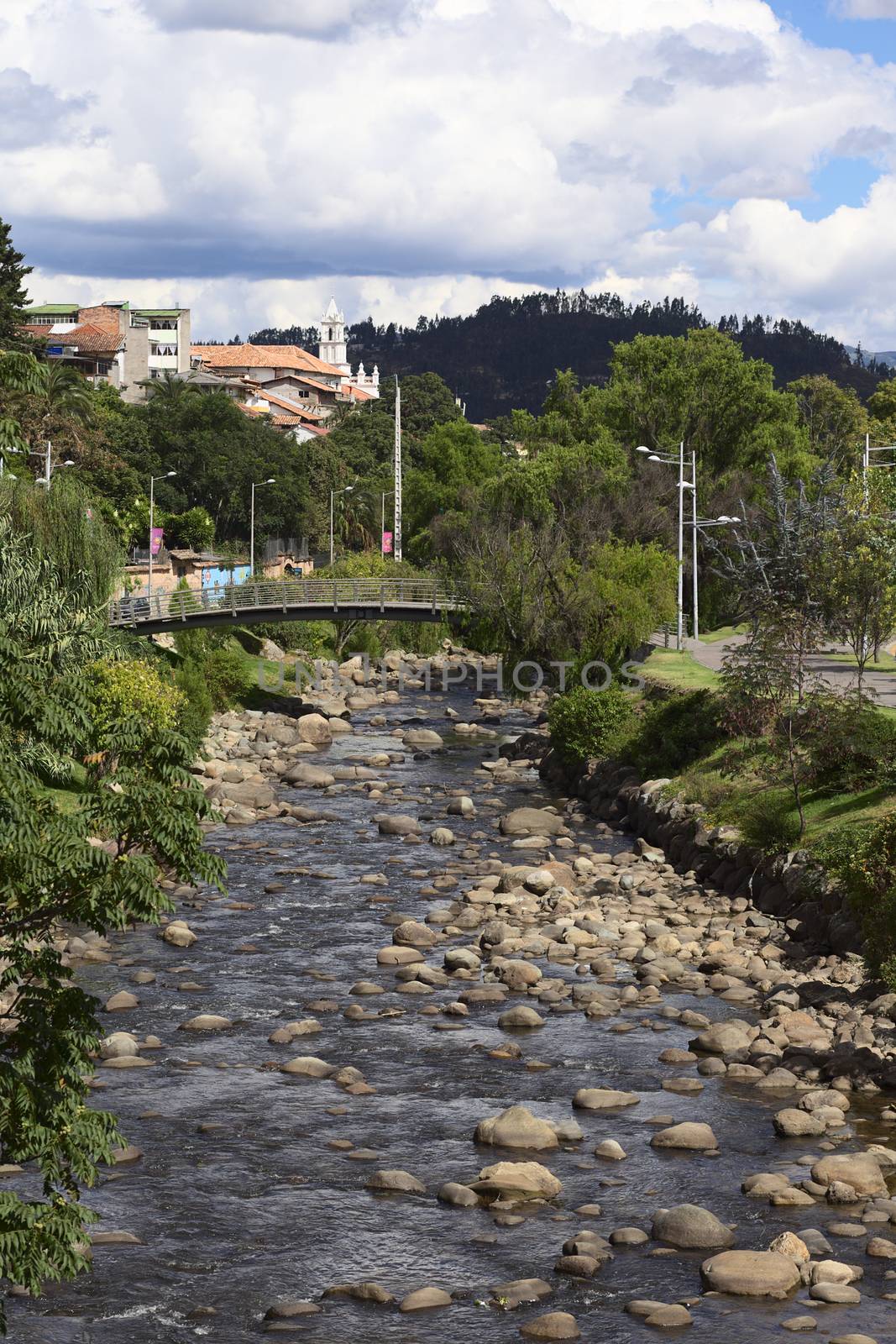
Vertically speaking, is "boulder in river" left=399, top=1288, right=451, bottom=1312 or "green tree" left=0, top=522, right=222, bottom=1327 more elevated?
"green tree" left=0, top=522, right=222, bottom=1327

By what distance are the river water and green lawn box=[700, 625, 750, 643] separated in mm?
40825

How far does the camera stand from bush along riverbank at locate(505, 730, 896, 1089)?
25.7 meters

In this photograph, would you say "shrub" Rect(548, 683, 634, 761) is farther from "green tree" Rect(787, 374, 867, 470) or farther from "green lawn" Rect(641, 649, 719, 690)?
"green tree" Rect(787, 374, 867, 470)

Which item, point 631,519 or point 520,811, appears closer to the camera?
point 520,811

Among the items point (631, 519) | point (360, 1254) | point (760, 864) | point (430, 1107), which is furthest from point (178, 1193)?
point (631, 519)

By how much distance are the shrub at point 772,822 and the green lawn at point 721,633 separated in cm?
3215

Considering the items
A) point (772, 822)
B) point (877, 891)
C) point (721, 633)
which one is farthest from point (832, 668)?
point (877, 891)

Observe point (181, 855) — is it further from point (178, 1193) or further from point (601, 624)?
point (601, 624)

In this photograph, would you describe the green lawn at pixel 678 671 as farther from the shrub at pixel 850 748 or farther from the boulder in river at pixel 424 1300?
the boulder in river at pixel 424 1300

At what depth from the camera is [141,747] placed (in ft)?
44.1

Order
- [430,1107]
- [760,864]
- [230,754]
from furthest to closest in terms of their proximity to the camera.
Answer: [230,754]
[760,864]
[430,1107]

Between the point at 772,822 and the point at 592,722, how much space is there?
52.9ft

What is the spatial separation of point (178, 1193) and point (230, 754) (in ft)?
119

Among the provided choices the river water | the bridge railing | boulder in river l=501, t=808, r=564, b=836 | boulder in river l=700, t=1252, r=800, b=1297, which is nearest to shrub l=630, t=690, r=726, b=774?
boulder in river l=501, t=808, r=564, b=836
